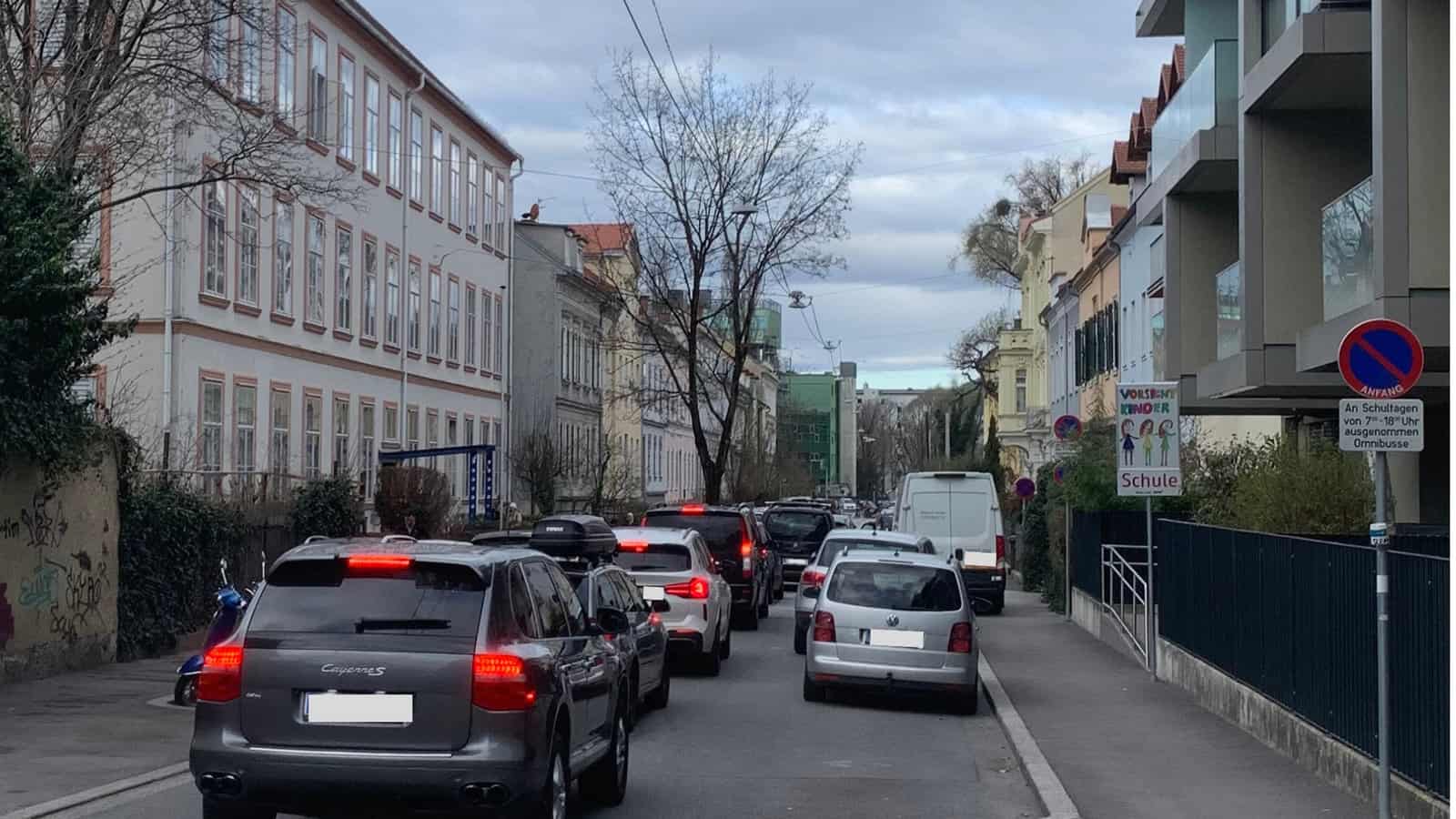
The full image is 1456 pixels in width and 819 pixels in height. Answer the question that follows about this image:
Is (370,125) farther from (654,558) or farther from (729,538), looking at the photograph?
(654,558)

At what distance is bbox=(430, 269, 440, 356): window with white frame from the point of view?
4428 cm

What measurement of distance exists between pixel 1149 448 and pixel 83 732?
465 inches

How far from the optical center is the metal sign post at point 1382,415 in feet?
32.0

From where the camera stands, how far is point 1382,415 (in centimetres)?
979

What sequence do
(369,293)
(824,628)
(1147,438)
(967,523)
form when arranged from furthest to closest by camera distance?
(369,293)
(967,523)
(1147,438)
(824,628)

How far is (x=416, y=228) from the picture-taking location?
42.7 meters

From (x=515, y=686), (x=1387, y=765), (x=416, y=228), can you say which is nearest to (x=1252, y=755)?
(x=1387, y=765)

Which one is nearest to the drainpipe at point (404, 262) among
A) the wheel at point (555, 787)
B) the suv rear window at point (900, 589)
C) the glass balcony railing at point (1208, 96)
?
the glass balcony railing at point (1208, 96)

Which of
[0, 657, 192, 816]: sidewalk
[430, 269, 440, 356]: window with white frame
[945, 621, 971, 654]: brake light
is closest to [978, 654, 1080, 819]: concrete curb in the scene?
[945, 621, 971, 654]: brake light

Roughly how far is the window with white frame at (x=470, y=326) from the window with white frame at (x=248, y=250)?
15.5 metres

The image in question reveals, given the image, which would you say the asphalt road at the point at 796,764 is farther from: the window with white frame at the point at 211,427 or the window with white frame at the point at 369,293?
the window with white frame at the point at 369,293

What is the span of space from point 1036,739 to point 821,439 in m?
136

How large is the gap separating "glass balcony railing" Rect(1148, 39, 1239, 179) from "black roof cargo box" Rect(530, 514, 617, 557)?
407 inches

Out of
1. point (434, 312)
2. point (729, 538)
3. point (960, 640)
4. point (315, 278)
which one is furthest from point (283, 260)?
point (960, 640)
